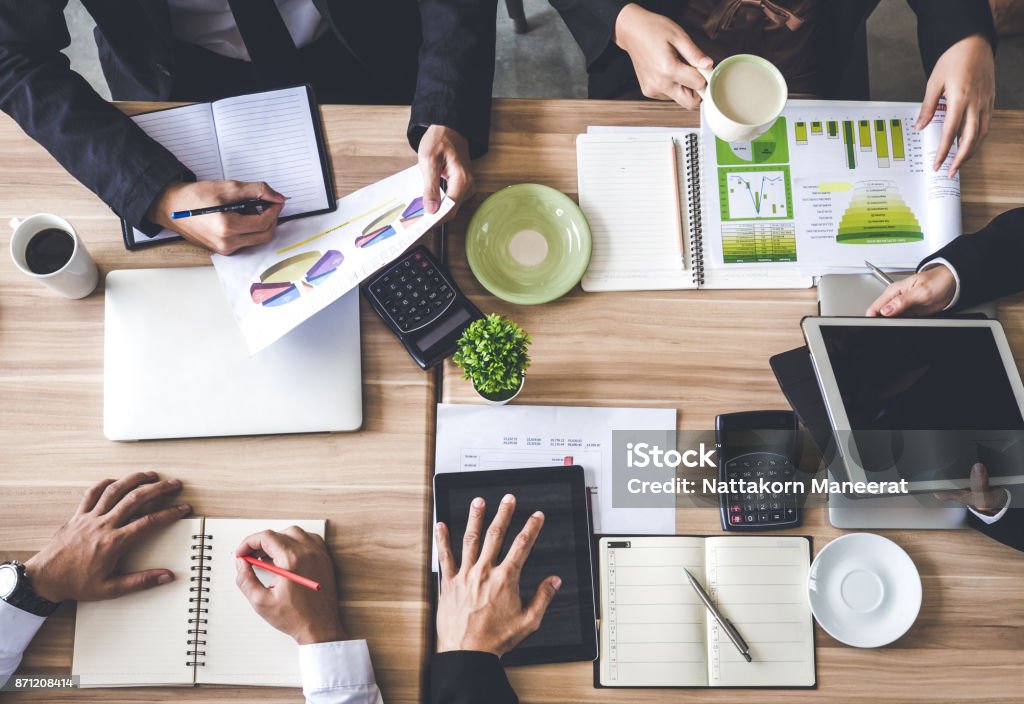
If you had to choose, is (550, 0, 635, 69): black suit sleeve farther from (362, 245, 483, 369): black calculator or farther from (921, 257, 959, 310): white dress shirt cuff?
(921, 257, 959, 310): white dress shirt cuff

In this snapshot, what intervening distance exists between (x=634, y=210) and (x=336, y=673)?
82 cm

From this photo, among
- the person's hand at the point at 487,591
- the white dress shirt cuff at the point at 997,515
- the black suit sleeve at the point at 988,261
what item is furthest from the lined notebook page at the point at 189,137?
the white dress shirt cuff at the point at 997,515

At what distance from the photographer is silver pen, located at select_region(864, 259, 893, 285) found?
1.08 m

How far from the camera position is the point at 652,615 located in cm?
98

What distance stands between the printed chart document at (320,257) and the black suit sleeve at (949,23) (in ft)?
2.97

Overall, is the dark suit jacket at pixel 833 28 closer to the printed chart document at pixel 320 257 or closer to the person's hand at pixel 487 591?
the printed chart document at pixel 320 257

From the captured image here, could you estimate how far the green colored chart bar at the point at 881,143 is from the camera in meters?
1.14

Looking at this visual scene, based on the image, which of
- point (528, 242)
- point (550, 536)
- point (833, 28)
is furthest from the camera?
point (833, 28)

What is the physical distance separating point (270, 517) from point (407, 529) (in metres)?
0.20

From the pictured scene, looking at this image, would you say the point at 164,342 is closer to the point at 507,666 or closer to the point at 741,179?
the point at 507,666

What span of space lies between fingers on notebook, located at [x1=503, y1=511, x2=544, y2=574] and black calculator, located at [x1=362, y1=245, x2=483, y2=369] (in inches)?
11.0

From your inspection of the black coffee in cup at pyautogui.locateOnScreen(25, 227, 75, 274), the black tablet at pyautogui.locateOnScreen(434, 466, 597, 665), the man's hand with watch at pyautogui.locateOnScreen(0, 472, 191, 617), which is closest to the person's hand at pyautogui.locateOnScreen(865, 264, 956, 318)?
the black tablet at pyautogui.locateOnScreen(434, 466, 597, 665)

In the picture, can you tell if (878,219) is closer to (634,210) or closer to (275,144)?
(634,210)

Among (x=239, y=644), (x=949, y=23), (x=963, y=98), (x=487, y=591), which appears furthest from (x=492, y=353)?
(x=949, y=23)
